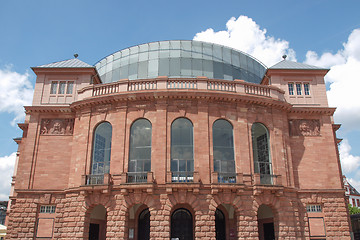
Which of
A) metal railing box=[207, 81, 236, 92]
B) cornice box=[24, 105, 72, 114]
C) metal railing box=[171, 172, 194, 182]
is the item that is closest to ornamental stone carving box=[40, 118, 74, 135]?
cornice box=[24, 105, 72, 114]

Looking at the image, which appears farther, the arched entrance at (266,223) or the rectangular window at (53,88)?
the rectangular window at (53,88)

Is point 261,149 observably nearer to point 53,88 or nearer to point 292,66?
point 292,66

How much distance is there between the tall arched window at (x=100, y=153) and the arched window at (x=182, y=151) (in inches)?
209

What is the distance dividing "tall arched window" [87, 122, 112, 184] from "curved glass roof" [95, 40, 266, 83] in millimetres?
11562

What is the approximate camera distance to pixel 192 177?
23.2 m

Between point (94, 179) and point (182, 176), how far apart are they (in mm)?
6907

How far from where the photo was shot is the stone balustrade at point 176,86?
25.3m

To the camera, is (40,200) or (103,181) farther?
(40,200)

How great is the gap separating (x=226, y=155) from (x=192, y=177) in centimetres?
341

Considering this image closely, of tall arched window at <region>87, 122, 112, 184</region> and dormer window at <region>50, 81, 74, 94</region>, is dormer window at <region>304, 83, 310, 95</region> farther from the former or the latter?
dormer window at <region>50, 81, 74, 94</region>

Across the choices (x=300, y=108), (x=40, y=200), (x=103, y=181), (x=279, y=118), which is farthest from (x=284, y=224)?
(x=40, y=200)

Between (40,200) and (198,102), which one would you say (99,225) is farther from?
(198,102)

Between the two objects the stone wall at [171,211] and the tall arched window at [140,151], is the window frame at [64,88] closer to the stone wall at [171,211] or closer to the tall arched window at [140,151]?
the tall arched window at [140,151]

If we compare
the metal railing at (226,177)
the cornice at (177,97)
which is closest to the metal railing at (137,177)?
the metal railing at (226,177)
